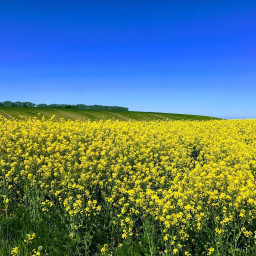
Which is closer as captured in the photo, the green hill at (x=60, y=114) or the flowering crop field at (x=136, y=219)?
the flowering crop field at (x=136, y=219)

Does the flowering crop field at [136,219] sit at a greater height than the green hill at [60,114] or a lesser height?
lesser

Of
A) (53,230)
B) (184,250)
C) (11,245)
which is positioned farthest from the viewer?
(53,230)

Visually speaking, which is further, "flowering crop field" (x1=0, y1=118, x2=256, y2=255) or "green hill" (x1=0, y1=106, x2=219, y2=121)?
"green hill" (x1=0, y1=106, x2=219, y2=121)

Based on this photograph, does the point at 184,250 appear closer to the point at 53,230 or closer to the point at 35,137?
the point at 53,230

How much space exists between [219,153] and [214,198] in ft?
15.7

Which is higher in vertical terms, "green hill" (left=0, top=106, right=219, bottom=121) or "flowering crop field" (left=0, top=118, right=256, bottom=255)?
"green hill" (left=0, top=106, right=219, bottom=121)

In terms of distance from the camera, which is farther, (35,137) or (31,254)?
(35,137)

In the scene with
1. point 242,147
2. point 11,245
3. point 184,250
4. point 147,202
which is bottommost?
point 11,245

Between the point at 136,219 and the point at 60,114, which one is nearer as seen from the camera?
the point at 136,219

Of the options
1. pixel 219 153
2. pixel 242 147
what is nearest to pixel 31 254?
pixel 219 153

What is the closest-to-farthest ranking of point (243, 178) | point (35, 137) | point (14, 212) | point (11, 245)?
1. point (11, 245)
2. point (243, 178)
3. point (14, 212)
4. point (35, 137)

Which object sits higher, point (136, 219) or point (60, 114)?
point (60, 114)

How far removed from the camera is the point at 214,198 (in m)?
5.84

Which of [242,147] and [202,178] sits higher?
[242,147]
